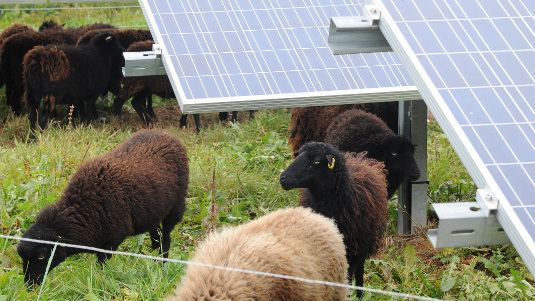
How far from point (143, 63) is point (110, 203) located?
1456 mm

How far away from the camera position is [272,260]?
418 cm

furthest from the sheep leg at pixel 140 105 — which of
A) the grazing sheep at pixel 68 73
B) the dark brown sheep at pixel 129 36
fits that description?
the dark brown sheep at pixel 129 36

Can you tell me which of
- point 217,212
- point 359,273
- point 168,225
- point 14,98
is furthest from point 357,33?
point 14,98

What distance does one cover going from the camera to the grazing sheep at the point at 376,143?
275 inches

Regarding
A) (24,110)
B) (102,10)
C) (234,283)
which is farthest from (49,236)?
(102,10)

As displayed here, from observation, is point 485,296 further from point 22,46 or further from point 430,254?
point 22,46

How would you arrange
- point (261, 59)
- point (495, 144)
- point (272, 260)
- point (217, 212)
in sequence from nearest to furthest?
point (495, 144)
point (272, 260)
point (261, 59)
point (217, 212)

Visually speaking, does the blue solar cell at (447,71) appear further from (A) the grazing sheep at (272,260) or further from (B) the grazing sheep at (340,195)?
(B) the grazing sheep at (340,195)

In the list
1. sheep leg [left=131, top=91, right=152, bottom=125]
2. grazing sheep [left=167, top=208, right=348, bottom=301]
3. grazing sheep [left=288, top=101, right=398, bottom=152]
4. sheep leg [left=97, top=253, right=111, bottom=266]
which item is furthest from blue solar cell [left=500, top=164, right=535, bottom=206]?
sheep leg [left=131, top=91, right=152, bottom=125]

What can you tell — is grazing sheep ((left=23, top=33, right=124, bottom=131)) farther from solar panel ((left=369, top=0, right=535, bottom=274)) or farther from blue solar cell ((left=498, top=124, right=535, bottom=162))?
blue solar cell ((left=498, top=124, right=535, bottom=162))

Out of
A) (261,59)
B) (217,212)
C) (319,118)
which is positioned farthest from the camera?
(319,118)

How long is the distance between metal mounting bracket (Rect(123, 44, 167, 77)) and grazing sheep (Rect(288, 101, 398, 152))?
7.91 ft

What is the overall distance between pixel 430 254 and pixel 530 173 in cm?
359

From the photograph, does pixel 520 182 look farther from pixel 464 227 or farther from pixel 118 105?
pixel 118 105
